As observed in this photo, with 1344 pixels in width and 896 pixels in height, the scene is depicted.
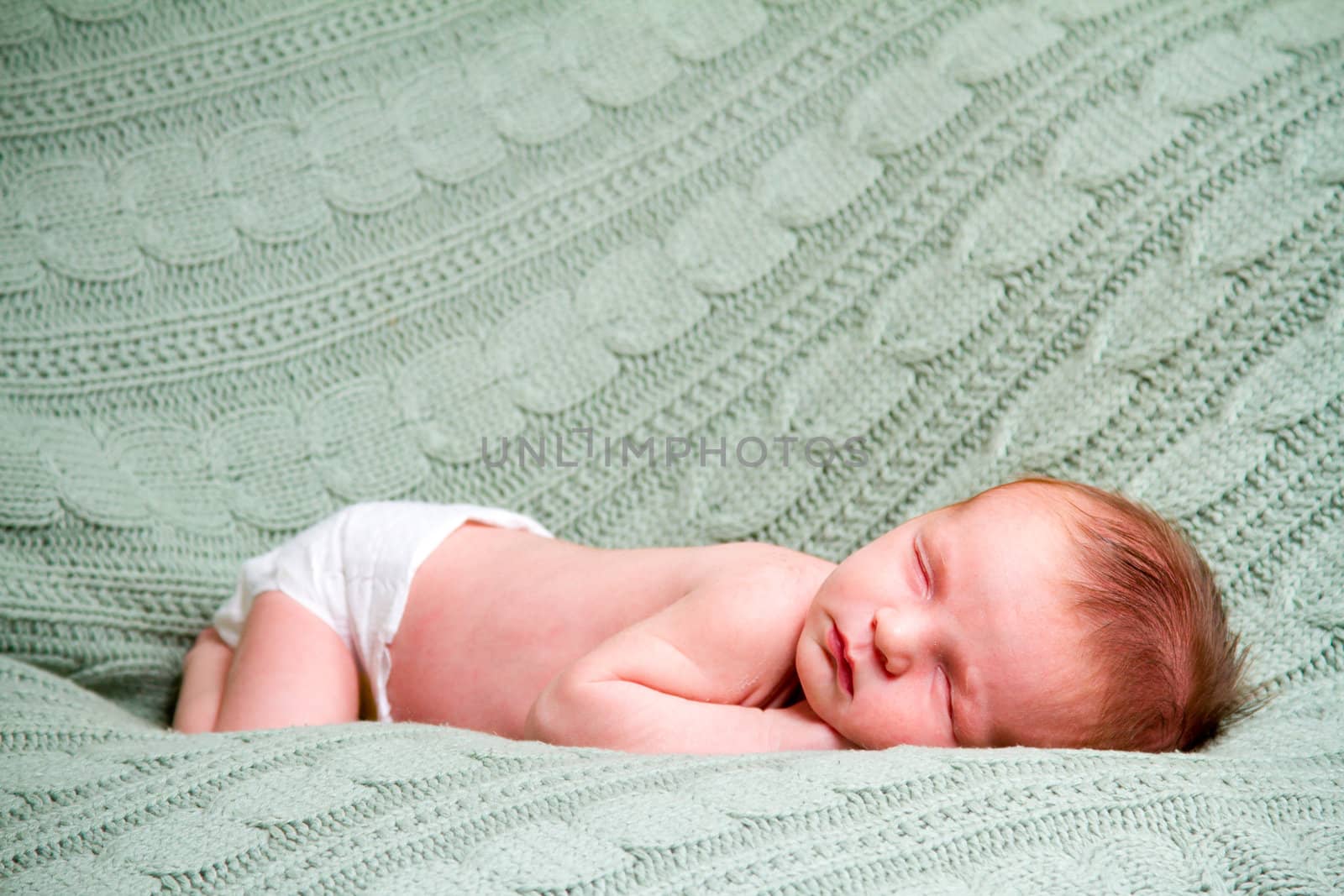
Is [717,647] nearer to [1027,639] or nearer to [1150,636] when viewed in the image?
[1027,639]

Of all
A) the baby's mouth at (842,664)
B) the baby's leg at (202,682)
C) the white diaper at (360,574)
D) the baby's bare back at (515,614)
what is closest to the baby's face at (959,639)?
the baby's mouth at (842,664)

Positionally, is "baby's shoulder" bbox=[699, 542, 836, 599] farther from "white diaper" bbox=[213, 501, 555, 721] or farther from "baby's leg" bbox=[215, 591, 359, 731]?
"baby's leg" bbox=[215, 591, 359, 731]

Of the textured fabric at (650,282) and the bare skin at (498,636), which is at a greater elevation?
the textured fabric at (650,282)

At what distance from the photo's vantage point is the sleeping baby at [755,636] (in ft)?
3.33

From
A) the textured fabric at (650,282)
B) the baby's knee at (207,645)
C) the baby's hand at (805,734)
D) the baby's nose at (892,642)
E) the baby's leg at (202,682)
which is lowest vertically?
the baby's hand at (805,734)

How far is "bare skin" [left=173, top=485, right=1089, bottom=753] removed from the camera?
3.34 feet

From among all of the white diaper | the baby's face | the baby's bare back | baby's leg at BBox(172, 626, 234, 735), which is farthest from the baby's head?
baby's leg at BBox(172, 626, 234, 735)

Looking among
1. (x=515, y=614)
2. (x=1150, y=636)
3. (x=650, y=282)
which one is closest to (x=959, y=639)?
(x=1150, y=636)

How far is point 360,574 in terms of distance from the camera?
4.22 feet

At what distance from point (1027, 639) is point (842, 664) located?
19 cm

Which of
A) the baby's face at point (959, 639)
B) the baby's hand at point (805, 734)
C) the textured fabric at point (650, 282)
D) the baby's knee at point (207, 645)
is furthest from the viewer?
the baby's knee at point (207, 645)

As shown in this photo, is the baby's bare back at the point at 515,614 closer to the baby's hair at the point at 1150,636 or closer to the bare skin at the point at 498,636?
the bare skin at the point at 498,636

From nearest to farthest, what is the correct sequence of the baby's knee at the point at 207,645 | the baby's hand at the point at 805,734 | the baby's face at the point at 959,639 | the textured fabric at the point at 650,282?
the baby's face at the point at 959,639 < the baby's hand at the point at 805,734 < the textured fabric at the point at 650,282 < the baby's knee at the point at 207,645

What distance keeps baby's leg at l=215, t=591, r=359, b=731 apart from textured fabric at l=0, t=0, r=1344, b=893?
15 cm
